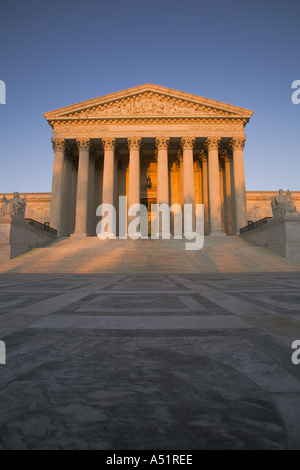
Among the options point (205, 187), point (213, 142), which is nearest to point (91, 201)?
point (205, 187)

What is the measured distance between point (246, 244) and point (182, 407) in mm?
24606

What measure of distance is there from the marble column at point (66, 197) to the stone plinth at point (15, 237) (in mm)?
7944

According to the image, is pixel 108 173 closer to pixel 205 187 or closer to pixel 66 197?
pixel 66 197

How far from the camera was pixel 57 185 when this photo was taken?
1197 inches

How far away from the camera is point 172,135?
1227 inches

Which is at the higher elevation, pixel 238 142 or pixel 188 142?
pixel 188 142

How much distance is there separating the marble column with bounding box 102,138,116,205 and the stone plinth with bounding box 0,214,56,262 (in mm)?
9271

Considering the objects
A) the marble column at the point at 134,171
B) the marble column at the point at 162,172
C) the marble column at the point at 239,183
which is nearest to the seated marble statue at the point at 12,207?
the marble column at the point at 134,171

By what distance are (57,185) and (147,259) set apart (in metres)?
17.3

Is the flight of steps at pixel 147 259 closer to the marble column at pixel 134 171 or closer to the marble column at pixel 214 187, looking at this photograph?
the marble column at pixel 214 187

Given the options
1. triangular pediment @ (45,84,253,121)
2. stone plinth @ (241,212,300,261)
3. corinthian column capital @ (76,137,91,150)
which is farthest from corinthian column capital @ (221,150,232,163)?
corinthian column capital @ (76,137,91,150)

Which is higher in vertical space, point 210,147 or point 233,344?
point 210,147
